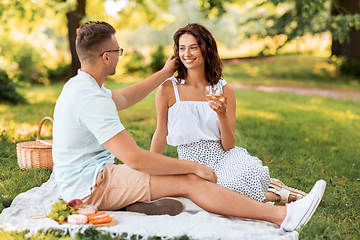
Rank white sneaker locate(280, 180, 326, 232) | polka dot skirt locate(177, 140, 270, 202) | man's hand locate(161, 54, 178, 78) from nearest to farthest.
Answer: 1. white sneaker locate(280, 180, 326, 232)
2. polka dot skirt locate(177, 140, 270, 202)
3. man's hand locate(161, 54, 178, 78)

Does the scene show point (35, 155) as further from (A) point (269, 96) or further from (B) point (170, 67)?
(A) point (269, 96)

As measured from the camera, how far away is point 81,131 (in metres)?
2.94

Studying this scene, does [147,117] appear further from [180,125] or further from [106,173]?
[106,173]

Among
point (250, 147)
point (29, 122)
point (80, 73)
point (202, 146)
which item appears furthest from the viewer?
point (29, 122)

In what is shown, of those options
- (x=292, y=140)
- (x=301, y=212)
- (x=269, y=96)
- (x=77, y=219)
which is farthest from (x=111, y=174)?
(x=269, y=96)

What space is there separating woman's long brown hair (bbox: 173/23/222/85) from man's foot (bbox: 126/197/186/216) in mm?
1571

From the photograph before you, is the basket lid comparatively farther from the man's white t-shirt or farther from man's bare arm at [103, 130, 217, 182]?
man's bare arm at [103, 130, 217, 182]

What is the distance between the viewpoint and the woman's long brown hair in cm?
388

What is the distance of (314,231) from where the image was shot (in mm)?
2967

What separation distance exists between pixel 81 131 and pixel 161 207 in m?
0.98

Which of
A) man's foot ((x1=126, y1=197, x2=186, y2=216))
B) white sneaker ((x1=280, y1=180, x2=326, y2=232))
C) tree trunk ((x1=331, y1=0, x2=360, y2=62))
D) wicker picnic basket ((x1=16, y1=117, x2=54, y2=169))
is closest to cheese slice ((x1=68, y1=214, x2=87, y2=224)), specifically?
man's foot ((x1=126, y1=197, x2=186, y2=216))

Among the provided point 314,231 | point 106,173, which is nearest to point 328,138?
point 314,231

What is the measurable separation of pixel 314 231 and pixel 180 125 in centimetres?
171

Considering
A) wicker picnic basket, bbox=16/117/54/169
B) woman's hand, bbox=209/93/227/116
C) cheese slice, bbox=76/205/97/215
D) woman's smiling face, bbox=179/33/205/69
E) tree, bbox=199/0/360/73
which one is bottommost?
cheese slice, bbox=76/205/97/215
